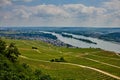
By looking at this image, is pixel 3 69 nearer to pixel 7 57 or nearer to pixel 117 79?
pixel 7 57

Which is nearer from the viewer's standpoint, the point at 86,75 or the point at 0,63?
the point at 0,63

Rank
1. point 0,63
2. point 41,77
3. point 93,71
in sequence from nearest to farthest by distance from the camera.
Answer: point 41,77, point 0,63, point 93,71

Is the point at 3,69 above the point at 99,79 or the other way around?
above

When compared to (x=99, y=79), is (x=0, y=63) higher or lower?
higher

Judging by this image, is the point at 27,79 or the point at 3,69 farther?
the point at 3,69

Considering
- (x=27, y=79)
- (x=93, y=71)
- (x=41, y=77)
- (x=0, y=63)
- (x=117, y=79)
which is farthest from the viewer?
(x=93, y=71)

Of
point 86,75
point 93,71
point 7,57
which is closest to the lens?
point 7,57

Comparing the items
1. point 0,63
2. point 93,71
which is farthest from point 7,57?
point 93,71

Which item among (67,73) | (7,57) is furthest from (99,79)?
(7,57)

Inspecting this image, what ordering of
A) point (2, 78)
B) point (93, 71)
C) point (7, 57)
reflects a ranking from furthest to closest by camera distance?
point (93, 71), point (7, 57), point (2, 78)

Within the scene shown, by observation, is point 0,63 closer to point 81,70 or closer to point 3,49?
point 3,49
